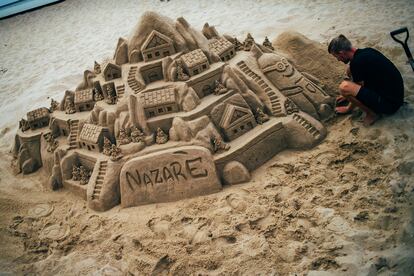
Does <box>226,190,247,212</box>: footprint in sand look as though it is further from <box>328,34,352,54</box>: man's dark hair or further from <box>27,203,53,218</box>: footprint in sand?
<box>27,203,53,218</box>: footprint in sand

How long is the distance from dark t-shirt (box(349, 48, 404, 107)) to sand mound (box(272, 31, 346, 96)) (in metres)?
1.30

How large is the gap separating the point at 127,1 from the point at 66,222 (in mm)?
13305

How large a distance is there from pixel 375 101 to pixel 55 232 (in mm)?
5135

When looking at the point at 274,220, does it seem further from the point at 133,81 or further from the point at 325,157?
the point at 133,81

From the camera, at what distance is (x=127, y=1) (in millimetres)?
16359

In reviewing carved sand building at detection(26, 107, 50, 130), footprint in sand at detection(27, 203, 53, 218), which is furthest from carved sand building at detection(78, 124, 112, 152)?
carved sand building at detection(26, 107, 50, 130)

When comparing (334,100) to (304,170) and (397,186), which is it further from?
(397,186)

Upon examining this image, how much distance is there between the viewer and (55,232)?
5398mm

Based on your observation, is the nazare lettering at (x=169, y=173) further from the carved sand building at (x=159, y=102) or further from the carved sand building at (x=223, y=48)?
the carved sand building at (x=223, y=48)

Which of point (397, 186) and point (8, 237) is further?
point (8, 237)

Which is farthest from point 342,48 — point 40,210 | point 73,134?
point 40,210

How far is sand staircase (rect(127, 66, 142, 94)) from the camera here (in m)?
5.98

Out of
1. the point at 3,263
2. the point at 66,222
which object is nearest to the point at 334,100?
the point at 66,222

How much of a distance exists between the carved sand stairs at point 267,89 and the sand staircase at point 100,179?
2.81 meters
